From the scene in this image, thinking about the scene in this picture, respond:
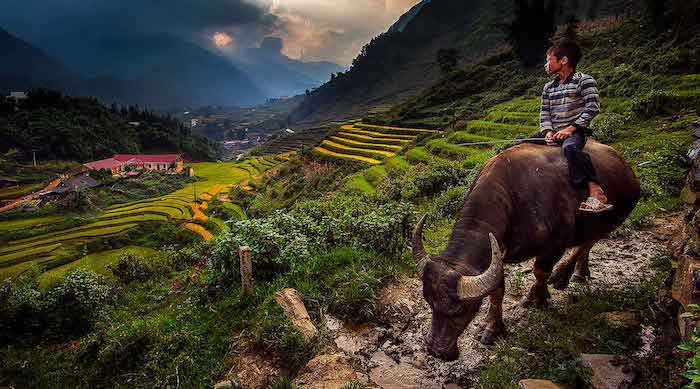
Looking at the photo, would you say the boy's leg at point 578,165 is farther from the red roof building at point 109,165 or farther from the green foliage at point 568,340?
the red roof building at point 109,165

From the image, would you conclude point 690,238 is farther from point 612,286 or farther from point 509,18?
point 509,18

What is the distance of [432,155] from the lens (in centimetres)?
1950

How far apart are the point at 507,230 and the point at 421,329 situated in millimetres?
1709

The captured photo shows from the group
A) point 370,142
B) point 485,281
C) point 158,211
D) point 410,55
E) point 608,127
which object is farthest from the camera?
point 410,55

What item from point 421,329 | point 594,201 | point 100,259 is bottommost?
point 100,259

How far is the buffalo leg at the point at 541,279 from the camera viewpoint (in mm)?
3664

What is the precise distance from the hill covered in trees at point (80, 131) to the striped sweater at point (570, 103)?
94477 mm

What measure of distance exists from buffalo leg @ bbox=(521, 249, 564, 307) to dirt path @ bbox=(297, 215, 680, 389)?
18 cm

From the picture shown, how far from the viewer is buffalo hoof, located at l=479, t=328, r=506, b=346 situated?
3.79 m

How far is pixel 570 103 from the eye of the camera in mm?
3791

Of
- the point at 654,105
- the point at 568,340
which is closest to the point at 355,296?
the point at 568,340

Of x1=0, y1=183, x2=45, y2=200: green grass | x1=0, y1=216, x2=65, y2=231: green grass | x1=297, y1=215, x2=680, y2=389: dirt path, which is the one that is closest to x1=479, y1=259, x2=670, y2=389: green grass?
x1=297, y1=215, x2=680, y2=389: dirt path

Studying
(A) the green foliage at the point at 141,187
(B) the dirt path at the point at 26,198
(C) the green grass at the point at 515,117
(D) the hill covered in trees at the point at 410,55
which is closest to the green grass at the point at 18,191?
(B) the dirt path at the point at 26,198

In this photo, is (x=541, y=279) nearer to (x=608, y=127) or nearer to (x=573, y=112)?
(x=573, y=112)
